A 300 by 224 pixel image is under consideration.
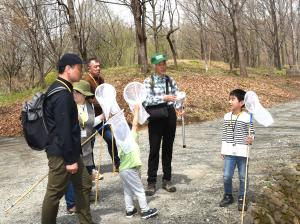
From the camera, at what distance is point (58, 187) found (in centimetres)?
417

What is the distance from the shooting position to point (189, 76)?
2062cm

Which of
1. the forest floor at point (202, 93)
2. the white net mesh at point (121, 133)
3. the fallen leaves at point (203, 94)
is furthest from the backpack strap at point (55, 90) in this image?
the forest floor at point (202, 93)

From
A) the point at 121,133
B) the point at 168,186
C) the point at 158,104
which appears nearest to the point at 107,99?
the point at 121,133

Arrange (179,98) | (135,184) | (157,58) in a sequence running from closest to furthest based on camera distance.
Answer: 1. (135,184)
2. (157,58)
3. (179,98)

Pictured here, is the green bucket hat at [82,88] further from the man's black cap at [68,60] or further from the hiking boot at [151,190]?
the hiking boot at [151,190]

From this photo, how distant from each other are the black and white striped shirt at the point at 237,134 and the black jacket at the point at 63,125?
1.93 metres

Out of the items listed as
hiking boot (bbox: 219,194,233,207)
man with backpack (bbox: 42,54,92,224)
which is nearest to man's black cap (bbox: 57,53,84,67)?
man with backpack (bbox: 42,54,92,224)

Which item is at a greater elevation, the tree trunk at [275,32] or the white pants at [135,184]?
the tree trunk at [275,32]

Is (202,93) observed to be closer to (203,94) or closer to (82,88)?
(203,94)

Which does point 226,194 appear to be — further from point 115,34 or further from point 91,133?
point 115,34

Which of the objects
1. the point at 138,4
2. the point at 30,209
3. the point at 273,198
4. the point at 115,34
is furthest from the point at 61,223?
the point at 115,34

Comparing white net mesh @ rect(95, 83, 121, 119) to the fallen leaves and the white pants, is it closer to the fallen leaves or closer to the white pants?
the white pants

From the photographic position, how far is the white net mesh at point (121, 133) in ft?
16.6

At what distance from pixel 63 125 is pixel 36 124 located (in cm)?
41
